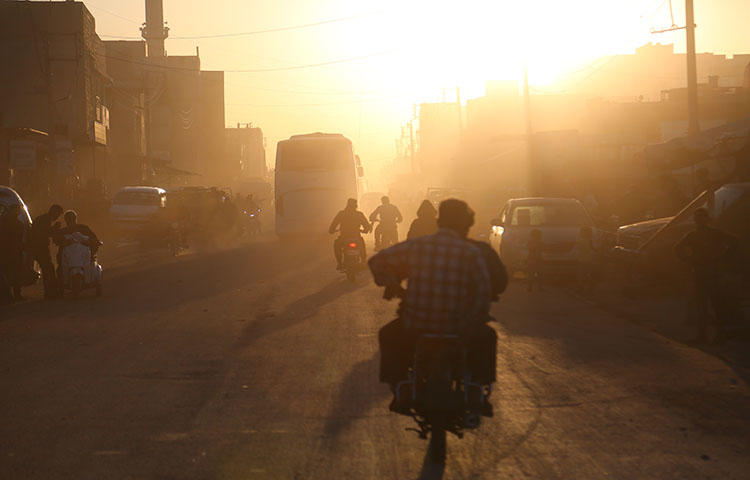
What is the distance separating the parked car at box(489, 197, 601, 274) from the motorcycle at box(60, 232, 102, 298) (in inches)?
333

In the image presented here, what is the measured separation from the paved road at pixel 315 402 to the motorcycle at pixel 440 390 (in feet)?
0.84

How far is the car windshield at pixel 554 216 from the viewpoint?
22.2 m

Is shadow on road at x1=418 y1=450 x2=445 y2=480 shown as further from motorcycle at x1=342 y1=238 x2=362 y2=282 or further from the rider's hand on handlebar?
motorcycle at x1=342 y1=238 x2=362 y2=282

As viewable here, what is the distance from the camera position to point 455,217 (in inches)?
268

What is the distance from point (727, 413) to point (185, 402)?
15.3 ft

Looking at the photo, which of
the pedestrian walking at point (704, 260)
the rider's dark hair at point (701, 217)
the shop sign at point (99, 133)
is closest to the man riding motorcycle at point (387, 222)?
the pedestrian walking at point (704, 260)

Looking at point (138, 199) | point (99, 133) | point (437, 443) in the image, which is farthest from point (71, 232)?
point (99, 133)

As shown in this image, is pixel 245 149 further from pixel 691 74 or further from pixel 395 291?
pixel 395 291

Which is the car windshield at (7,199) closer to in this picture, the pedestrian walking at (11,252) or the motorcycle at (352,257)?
the pedestrian walking at (11,252)

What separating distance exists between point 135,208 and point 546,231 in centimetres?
1996

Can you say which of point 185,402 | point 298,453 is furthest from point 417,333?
point 185,402

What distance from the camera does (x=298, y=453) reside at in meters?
6.90

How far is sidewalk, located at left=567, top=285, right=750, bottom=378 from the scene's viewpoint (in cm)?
1198

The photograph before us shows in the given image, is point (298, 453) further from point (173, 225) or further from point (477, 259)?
point (173, 225)
